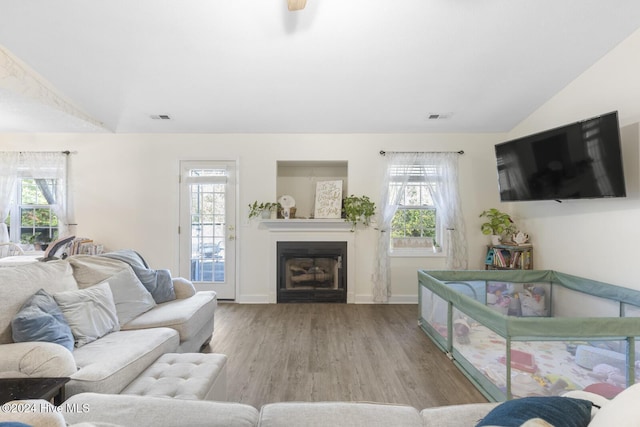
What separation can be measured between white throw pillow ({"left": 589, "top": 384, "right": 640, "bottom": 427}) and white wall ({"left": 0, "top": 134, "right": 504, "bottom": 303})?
143 inches

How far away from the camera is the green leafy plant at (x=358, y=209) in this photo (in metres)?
4.23

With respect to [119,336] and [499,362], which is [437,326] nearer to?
[499,362]

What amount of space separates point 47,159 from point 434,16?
516 centimetres

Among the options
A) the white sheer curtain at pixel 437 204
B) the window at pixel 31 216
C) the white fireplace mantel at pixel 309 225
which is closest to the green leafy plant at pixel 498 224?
the white sheer curtain at pixel 437 204

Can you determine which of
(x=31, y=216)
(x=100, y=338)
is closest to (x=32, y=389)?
(x=100, y=338)

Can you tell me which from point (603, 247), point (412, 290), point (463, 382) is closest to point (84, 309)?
point (463, 382)

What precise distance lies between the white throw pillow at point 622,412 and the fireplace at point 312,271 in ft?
11.9

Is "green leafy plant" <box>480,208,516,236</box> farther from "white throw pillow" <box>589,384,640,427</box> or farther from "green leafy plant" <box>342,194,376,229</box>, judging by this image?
"white throw pillow" <box>589,384,640,427</box>

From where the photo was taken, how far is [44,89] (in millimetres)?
3232

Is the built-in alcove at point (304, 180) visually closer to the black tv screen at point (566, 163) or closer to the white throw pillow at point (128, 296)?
the black tv screen at point (566, 163)

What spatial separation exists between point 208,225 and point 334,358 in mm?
2700

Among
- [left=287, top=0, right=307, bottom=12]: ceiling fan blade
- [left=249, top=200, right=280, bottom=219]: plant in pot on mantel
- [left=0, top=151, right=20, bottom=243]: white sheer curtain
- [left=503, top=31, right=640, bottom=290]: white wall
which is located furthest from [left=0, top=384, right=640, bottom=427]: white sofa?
[left=0, top=151, right=20, bottom=243]: white sheer curtain

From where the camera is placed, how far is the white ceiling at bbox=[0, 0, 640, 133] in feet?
8.02

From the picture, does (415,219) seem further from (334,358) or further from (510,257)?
(334,358)
